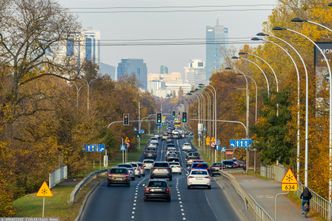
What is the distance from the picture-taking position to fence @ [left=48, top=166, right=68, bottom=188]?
5515cm

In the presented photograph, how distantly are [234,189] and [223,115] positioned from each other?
66.5 metres

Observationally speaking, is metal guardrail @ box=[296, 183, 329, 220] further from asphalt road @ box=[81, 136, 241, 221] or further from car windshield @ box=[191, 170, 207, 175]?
car windshield @ box=[191, 170, 207, 175]

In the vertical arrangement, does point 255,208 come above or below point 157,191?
above

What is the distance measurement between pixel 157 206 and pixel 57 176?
1290 centimetres

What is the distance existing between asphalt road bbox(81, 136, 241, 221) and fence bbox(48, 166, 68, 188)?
8.51 ft

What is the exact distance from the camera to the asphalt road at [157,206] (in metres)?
43.9

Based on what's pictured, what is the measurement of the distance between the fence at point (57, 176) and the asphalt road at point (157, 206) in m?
2.59

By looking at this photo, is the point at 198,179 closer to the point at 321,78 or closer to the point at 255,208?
the point at 321,78

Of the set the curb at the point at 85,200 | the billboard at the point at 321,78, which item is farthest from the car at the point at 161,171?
the billboard at the point at 321,78

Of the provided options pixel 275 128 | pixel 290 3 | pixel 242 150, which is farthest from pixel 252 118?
pixel 275 128

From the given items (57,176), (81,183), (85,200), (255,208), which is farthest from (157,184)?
(255,208)

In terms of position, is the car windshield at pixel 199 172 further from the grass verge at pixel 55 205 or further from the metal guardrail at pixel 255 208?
the metal guardrail at pixel 255 208

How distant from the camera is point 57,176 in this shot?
60656 mm

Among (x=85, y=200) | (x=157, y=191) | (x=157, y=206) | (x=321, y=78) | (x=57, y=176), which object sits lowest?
(x=157, y=206)
